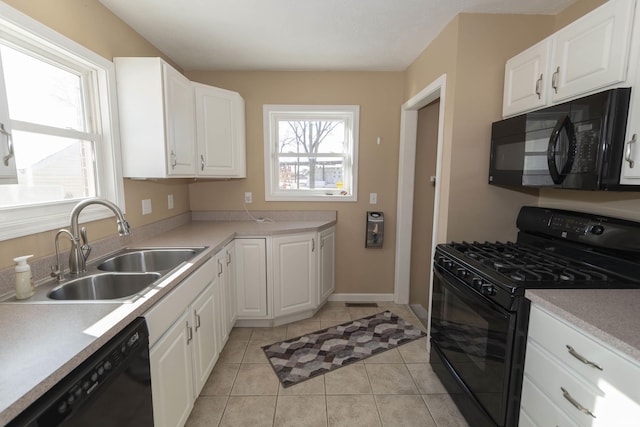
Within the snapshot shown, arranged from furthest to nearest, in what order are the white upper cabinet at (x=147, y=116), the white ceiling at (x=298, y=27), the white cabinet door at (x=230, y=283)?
1. the white cabinet door at (x=230, y=283)
2. the white upper cabinet at (x=147, y=116)
3. the white ceiling at (x=298, y=27)

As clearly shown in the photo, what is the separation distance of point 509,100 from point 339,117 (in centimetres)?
164

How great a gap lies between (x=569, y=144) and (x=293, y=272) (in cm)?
213

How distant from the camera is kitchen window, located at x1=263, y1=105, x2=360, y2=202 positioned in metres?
3.10

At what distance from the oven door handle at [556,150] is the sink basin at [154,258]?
2.08 m

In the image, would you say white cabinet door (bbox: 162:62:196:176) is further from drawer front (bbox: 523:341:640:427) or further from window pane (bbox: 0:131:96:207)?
drawer front (bbox: 523:341:640:427)

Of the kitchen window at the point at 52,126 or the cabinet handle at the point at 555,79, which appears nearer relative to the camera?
the kitchen window at the point at 52,126

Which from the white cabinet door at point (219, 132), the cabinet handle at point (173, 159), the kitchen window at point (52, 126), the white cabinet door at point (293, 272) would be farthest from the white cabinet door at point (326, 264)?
the kitchen window at point (52, 126)

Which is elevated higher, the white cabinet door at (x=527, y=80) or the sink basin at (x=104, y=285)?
the white cabinet door at (x=527, y=80)

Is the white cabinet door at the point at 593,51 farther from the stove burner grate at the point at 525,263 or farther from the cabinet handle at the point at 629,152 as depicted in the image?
the stove burner grate at the point at 525,263

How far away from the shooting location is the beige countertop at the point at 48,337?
0.71 meters

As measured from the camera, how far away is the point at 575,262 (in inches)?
61.6

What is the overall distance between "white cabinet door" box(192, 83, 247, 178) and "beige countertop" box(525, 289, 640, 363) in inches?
95.7

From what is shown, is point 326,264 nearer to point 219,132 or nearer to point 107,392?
point 219,132

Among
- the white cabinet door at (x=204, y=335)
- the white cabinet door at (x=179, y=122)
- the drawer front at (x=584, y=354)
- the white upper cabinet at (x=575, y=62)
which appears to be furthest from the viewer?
the white cabinet door at (x=179, y=122)
